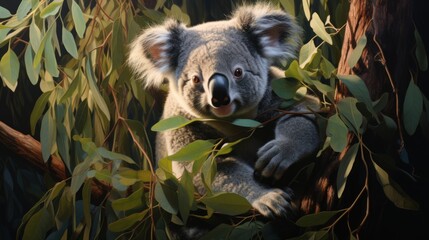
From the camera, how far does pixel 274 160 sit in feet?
5.10

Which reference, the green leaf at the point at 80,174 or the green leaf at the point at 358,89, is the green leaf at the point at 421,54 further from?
the green leaf at the point at 80,174

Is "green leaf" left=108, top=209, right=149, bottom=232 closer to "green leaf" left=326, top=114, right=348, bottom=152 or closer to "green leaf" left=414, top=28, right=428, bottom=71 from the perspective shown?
"green leaf" left=326, top=114, right=348, bottom=152

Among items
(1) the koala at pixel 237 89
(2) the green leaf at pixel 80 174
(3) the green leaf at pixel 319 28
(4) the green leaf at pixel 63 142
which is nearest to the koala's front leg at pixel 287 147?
(1) the koala at pixel 237 89

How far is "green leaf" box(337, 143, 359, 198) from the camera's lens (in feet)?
4.59

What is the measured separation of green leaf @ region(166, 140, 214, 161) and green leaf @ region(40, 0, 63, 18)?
572mm

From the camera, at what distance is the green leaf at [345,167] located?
1.40m

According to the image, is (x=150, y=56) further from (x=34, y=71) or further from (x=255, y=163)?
Answer: (x=255, y=163)

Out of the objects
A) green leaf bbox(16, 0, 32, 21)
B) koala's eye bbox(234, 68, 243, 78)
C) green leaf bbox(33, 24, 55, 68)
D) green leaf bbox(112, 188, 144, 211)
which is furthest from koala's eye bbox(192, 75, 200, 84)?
green leaf bbox(16, 0, 32, 21)

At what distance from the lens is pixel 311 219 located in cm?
143

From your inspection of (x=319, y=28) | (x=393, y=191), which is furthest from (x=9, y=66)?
(x=393, y=191)

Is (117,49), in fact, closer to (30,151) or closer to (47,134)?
(47,134)

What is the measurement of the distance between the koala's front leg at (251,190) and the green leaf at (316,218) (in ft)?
0.22

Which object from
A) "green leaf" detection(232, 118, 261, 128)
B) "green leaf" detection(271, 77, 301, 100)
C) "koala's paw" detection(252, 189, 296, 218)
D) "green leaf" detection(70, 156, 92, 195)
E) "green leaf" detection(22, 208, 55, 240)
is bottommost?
"green leaf" detection(22, 208, 55, 240)

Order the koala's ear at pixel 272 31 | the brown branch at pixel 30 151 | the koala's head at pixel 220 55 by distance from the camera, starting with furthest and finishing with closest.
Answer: the brown branch at pixel 30 151 → the koala's ear at pixel 272 31 → the koala's head at pixel 220 55
